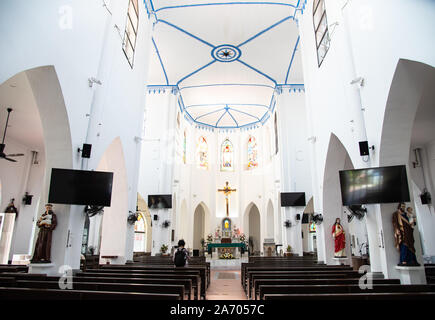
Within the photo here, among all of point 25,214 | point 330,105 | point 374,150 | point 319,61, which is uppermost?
point 319,61

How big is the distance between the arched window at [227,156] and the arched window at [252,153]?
1.44 meters

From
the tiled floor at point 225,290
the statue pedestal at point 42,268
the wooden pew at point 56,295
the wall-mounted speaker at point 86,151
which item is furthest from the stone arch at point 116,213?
the wooden pew at point 56,295

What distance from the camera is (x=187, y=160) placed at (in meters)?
21.1

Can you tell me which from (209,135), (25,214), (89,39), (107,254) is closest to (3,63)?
(89,39)

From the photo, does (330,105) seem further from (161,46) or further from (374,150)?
(161,46)

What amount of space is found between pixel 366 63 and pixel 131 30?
24.7ft

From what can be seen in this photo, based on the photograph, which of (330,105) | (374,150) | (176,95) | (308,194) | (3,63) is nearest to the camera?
(3,63)

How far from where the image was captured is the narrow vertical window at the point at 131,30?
370 inches

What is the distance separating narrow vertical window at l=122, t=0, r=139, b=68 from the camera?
9.39 metres

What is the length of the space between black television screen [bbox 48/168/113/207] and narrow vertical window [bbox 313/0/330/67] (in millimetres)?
7443

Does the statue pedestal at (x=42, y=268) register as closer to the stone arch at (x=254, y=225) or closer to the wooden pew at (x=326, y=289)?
the wooden pew at (x=326, y=289)

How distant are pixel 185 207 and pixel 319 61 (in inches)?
556

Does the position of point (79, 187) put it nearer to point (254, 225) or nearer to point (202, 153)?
point (202, 153)

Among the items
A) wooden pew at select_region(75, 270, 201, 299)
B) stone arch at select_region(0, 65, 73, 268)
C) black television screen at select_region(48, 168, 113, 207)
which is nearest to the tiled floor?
wooden pew at select_region(75, 270, 201, 299)
